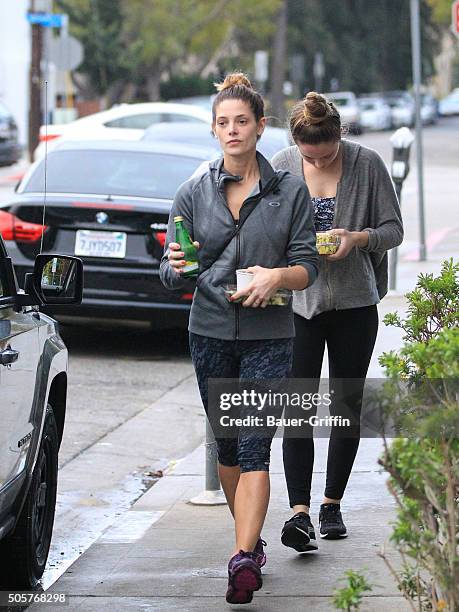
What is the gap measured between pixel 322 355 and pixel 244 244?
0.91 meters

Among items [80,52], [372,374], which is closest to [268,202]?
[372,374]

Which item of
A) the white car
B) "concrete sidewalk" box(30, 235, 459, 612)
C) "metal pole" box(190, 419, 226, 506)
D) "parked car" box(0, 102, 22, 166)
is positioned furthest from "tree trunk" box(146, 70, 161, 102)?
"metal pole" box(190, 419, 226, 506)

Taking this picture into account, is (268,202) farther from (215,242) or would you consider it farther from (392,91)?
(392,91)

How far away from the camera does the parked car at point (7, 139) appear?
30.7m

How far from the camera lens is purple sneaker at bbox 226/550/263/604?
187 inches

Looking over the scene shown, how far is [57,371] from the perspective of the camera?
555cm

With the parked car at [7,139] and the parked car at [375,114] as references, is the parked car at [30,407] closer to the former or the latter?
the parked car at [7,139]

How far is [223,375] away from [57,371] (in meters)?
0.84

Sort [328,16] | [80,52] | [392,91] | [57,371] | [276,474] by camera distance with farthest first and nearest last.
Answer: [392,91] < [328,16] < [80,52] < [276,474] < [57,371]

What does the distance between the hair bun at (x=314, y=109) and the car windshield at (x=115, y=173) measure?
5021 mm

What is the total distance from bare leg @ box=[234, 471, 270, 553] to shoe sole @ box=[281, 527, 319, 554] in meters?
0.57

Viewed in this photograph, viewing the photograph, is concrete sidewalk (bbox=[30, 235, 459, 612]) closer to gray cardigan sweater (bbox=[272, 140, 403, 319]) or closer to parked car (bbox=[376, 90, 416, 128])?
gray cardigan sweater (bbox=[272, 140, 403, 319])

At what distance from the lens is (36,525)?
536 centimetres

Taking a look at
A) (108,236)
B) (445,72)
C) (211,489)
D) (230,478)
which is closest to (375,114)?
(108,236)
